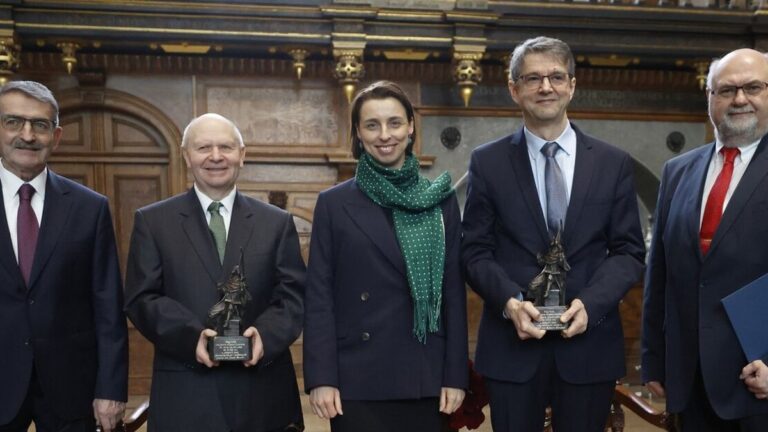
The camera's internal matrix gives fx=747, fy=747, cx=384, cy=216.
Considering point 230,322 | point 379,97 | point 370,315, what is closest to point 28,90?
point 230,322

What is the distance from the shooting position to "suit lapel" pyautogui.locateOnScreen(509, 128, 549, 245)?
229 centimetres

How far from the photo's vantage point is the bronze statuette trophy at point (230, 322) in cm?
219

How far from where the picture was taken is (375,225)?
2.39m

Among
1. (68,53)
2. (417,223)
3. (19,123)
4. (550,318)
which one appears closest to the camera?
(550,318)

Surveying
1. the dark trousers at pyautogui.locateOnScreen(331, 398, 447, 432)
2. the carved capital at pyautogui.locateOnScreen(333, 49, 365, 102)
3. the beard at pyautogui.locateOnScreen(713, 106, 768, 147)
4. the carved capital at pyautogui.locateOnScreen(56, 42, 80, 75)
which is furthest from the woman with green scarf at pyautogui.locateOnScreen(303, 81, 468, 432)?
the carved capital at pyautogui.locateOnScreen(56, 42, 80, 75)

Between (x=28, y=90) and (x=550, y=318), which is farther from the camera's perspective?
(x=28, y=90)

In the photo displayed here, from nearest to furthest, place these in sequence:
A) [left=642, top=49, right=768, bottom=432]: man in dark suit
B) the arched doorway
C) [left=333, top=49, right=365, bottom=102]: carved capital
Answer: [left=642, top=49, right=768, bottom=432]: man in dark suit → [left=333, top=49, right=365, bottom=102]: carved capital → the arched doorway

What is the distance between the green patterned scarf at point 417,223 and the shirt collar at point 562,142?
0.95 feet

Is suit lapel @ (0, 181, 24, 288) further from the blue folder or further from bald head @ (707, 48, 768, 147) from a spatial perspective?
bald head @ (707, 48, 768, 147)

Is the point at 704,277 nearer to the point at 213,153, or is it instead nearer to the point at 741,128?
the point at 741,128

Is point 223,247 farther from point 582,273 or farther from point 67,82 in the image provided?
point 67,82

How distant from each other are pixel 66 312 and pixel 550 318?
1.57 m

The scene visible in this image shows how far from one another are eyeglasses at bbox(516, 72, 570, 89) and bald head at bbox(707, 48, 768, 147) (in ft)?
1.69

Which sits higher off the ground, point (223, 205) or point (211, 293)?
point (223, 205)
